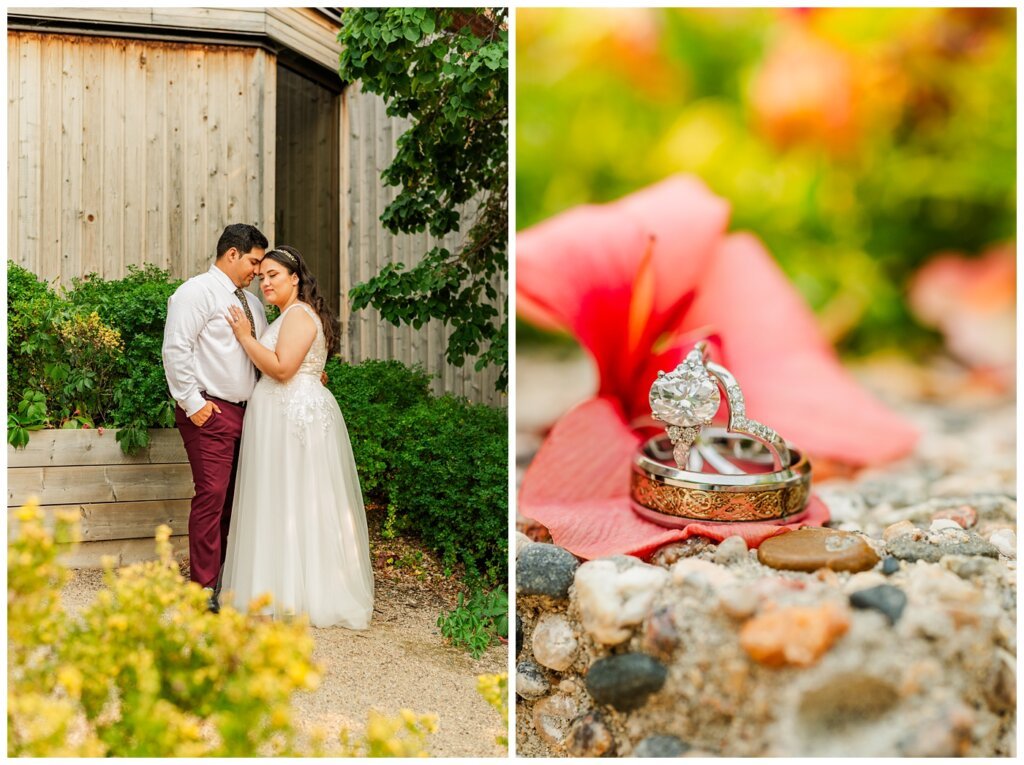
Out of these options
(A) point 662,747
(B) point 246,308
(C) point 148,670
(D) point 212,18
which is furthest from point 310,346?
(D) point 212,18

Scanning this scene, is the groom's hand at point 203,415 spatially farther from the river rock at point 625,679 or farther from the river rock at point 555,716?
the river rock at point 625,679

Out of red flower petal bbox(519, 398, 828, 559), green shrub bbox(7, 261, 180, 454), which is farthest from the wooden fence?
red flower petal bbox(519, 398, 828, 559)

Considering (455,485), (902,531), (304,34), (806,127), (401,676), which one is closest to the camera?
(902,531)

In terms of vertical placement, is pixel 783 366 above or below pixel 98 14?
below

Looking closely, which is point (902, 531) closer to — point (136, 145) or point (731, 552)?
point (731, 552)

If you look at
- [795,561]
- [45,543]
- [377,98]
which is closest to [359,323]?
[377,98]

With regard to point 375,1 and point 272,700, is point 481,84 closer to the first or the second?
point 375,1

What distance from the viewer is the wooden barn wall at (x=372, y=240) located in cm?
480

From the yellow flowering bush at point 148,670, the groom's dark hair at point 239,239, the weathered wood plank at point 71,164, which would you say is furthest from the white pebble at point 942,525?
the weathered wood plank at point 71,164

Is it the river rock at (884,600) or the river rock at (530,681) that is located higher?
the river rock at (884,600)

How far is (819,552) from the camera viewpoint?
4.69 feet

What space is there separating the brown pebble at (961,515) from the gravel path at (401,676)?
4.01 ft

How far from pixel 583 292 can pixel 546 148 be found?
0.43 m

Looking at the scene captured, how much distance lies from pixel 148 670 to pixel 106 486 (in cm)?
207
